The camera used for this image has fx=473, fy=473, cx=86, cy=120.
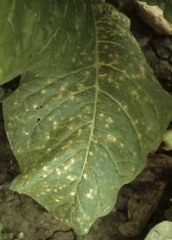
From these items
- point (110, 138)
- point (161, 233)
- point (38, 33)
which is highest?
point (38, 33)

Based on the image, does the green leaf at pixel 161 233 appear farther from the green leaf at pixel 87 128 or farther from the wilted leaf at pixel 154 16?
the wilted leaf at pixel 154 16

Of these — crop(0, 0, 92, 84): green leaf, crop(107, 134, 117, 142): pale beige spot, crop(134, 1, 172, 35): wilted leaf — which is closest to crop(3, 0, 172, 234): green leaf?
crop(107, 134, 117, 142): pale beige spot

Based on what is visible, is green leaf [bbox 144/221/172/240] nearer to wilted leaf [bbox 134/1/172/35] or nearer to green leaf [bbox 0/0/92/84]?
green leaf [bbox 0/0/92/84]

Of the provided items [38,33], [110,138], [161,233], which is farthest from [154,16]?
Answer: [38,33]

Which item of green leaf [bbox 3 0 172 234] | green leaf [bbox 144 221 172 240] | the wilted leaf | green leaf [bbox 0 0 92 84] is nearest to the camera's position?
green leaf [bbox 0 0 92 84]

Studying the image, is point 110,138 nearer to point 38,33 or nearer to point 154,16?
point 38,33

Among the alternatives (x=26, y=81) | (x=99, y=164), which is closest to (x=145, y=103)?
(x=99, y=164)
